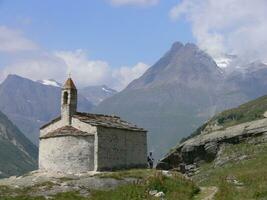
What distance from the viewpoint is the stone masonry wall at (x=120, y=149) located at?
5625cm

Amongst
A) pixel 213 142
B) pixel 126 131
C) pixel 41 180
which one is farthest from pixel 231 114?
pixel 41 180

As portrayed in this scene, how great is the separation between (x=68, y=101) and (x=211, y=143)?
22.3 m

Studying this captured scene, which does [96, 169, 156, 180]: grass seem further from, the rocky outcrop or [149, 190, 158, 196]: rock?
the rocky outcrop

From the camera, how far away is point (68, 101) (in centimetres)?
5953

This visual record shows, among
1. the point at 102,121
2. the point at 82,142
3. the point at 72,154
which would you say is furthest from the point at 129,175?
the point at 102,121

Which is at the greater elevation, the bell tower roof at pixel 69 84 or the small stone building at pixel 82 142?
the bell tower roof at pixel 69 84

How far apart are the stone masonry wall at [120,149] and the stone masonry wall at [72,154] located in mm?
1027

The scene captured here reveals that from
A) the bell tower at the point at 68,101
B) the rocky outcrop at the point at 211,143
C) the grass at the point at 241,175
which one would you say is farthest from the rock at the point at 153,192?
the rocky outcrop at the point at 211,143

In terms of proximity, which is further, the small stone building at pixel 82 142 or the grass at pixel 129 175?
the small stone building at pixel 82 142

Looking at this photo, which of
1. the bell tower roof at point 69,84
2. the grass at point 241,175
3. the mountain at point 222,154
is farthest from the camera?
the bell tower roof at point 69,84

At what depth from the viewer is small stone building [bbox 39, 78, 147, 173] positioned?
55.6 metres

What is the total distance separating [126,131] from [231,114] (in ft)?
405

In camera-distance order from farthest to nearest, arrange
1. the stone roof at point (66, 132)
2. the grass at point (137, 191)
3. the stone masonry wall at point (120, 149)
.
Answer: the stone masonry wall at point (120, 149), the stone roof at point (66, 132), the grass at point (137, 191)

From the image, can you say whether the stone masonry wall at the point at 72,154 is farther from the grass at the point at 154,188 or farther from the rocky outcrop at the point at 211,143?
the rocky outcrop at the point at 211,143
